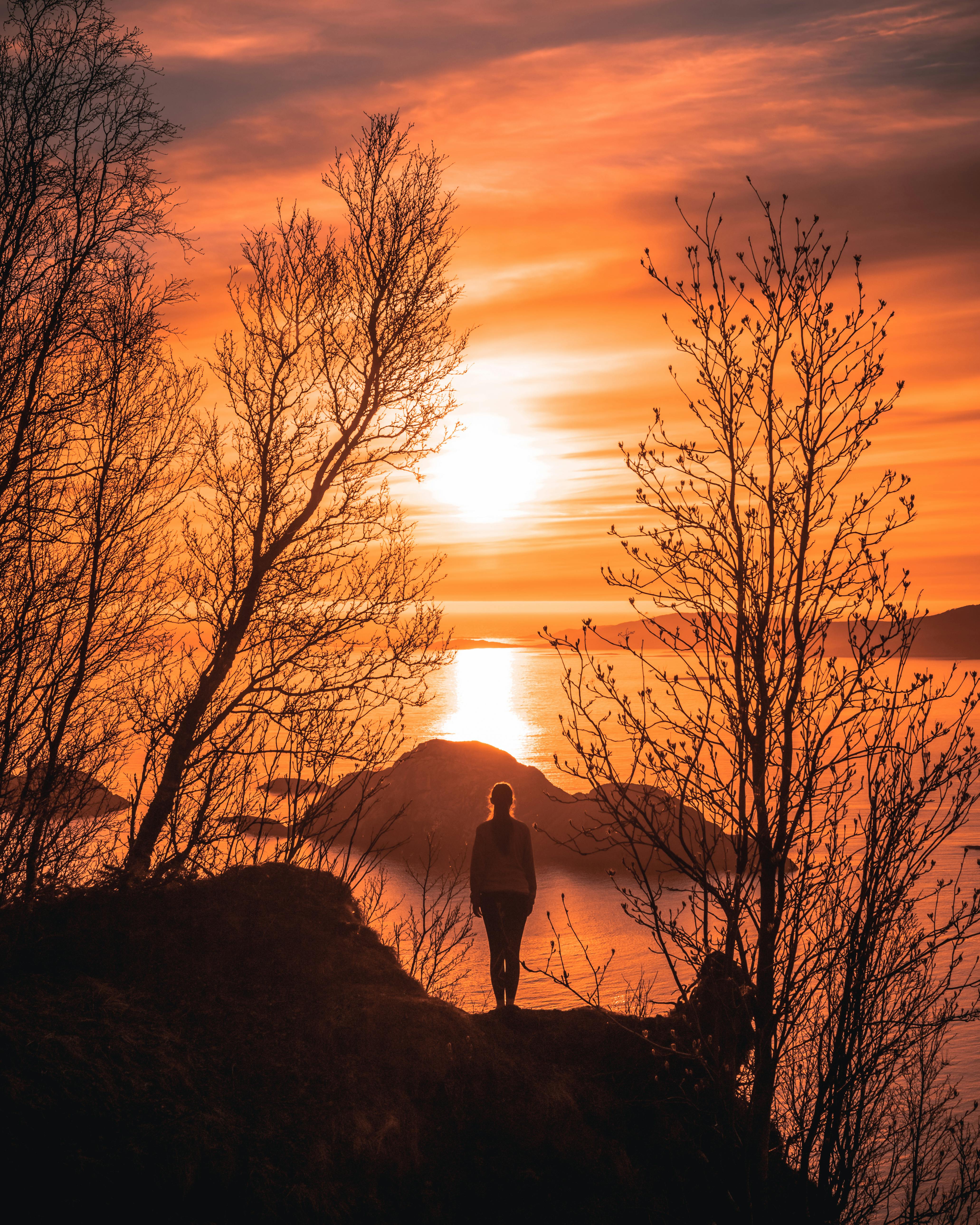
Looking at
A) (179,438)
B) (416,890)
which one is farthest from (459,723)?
(179,438)

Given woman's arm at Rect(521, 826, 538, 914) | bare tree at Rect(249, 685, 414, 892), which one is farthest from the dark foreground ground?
bare tree at Rect(249, 685, 414, 892)

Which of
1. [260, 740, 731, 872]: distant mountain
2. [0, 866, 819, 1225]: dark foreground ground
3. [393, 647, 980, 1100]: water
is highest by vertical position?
[0, 866, 819, 1225]: dark foreground ground

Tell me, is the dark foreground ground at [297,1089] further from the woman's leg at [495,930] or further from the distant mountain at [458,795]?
the distant mountain at [458,795]

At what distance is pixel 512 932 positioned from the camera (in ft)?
27.3

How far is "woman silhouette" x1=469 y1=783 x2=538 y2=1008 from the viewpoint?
8148 mm

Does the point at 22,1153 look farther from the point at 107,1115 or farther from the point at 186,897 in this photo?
the point at 186,897

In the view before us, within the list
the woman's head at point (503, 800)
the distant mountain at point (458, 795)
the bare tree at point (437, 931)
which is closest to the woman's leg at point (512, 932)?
the woman's head at point (503, 800)

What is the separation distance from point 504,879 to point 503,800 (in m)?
0.73

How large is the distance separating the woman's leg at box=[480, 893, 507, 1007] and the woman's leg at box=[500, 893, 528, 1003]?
29 mm

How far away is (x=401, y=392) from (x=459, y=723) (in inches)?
5663

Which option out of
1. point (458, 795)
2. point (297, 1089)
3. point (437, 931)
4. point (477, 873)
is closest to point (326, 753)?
point (477, 873)

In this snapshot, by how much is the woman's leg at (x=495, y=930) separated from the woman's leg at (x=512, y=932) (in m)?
0.03

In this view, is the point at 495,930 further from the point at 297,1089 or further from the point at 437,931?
the point at 437,931

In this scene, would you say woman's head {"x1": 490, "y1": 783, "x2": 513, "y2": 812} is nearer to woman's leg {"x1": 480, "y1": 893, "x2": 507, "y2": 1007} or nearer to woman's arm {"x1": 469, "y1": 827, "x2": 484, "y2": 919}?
woman's arm {"x1": 469, "y1": 827, "x2": 484, "y2": 919}
